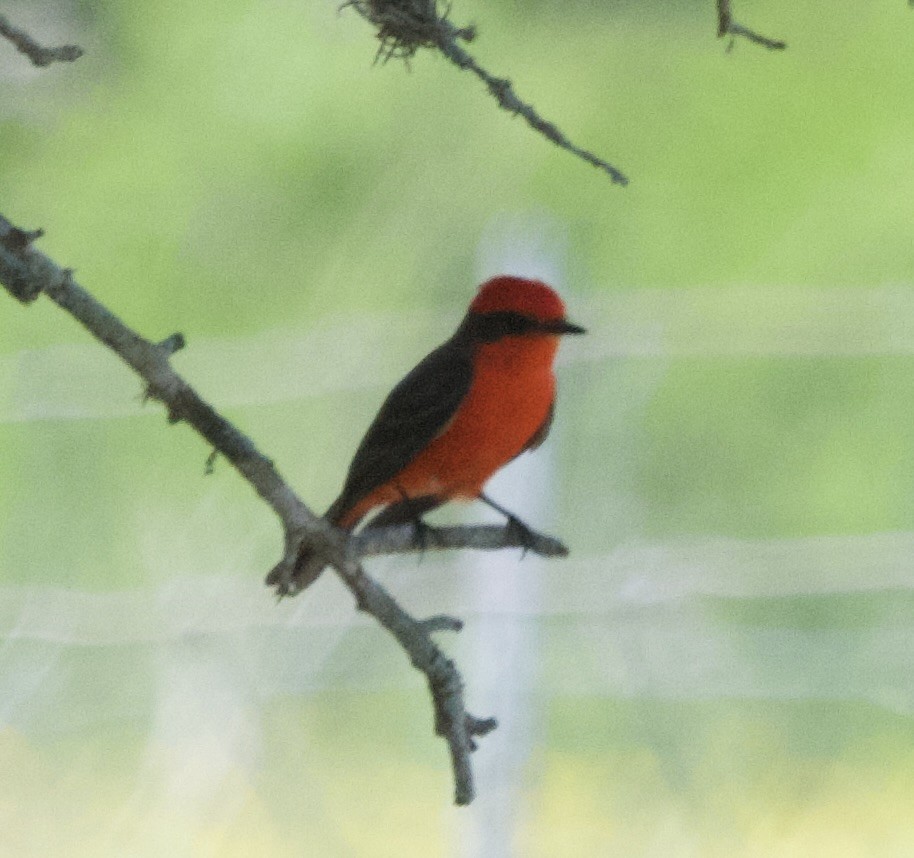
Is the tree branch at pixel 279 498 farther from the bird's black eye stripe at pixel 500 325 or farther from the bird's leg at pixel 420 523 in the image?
the bird's black eye stripe at pixel 500 325

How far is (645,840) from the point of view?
333cm

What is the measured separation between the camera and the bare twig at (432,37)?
849 mm

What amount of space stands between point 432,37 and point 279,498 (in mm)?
365

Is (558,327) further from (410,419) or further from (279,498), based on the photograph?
(279,498)

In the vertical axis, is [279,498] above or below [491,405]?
above

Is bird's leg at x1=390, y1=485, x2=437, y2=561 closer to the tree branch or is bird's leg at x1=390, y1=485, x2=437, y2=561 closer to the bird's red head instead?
the tree branch

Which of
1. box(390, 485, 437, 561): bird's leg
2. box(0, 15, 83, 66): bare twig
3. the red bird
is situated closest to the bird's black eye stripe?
the red bird

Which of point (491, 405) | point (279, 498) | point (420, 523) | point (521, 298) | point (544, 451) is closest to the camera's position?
point (279, 498)

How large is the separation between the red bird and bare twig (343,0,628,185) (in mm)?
367

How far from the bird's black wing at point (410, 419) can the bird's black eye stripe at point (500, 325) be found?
0.12 feet

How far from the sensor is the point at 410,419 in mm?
1378

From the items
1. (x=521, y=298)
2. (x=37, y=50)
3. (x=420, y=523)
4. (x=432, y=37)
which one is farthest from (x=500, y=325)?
(x=37, y=50)

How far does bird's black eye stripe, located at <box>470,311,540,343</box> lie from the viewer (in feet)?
4.55

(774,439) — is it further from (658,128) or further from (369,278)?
(369,278)
